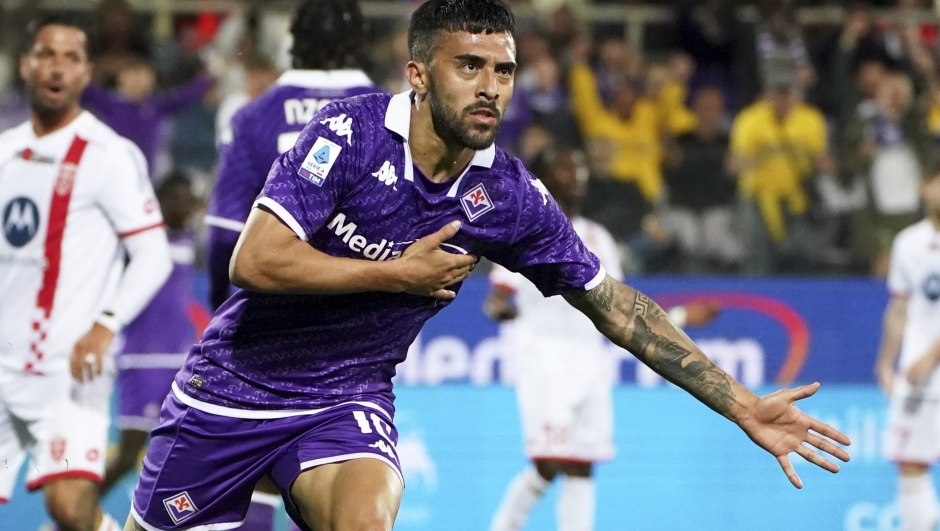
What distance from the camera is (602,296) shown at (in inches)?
157

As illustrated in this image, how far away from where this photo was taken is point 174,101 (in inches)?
382

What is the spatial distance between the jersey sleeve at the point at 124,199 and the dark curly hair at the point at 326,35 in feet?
2.69

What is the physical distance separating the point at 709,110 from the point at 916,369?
396cm

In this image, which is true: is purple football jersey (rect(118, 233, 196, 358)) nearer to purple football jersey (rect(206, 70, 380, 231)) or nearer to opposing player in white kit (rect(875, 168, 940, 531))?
purple football jersey (rect(206, 70, 380, 231))

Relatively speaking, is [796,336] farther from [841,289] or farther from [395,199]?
[395,199]

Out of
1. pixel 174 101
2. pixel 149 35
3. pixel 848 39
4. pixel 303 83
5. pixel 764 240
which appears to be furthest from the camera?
pixel 848 39

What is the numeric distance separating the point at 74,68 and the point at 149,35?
20.1ft

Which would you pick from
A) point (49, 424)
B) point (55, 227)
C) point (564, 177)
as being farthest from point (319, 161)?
point (564, 177)

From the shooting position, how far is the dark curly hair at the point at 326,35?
5.17 metres

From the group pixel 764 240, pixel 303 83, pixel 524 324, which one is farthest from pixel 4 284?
pixel 764 240

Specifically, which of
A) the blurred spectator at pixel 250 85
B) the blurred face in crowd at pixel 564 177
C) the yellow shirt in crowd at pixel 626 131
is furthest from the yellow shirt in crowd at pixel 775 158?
the blurred spectator at pixel 250 85

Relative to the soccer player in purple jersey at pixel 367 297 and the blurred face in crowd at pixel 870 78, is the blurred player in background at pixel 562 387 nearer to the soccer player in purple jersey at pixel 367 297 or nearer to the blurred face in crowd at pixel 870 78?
the soccer player in purple jersey at pixel 367 297

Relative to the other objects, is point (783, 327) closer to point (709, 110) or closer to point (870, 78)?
point (709, 110)

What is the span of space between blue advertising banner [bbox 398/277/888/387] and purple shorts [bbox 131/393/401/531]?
6484 millimetres
